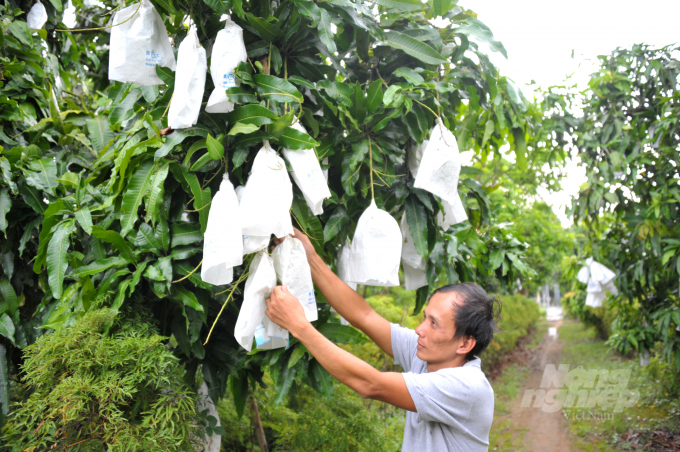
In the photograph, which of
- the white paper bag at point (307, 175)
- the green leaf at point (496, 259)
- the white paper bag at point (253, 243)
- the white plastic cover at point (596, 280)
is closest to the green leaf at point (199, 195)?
the white paper bag at point (253, 243)

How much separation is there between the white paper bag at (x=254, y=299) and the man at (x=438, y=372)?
4 cm

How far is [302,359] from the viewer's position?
79.8 inches

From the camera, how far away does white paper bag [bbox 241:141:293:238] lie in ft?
4.84

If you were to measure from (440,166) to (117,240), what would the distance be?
4.11ft

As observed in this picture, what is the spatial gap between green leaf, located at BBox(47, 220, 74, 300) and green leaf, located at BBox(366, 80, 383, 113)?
4.18 ft

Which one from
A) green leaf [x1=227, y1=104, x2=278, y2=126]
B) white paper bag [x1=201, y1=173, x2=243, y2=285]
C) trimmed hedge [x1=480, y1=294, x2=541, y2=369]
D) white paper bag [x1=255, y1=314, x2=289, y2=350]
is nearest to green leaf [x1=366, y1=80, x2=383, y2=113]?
green leaf [x1=227, y1=104, x2=278, y2=126]

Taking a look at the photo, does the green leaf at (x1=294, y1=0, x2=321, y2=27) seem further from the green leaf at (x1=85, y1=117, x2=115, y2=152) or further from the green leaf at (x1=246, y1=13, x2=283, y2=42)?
the green leaf at (x1=85, y1=117, x2=115, y2=152)

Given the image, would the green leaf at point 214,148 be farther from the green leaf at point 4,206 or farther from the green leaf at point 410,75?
the green leaf at point 4,206

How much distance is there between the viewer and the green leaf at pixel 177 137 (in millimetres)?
1590

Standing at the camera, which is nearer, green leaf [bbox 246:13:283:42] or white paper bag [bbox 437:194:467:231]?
green leaf [bbox 246:13:283:42]

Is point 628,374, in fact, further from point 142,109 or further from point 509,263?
point 142,109

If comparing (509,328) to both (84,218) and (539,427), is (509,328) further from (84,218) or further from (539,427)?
(84,218)

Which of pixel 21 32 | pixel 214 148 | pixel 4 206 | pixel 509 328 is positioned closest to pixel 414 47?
pixel 214 148

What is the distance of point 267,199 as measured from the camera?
4.87 ft
